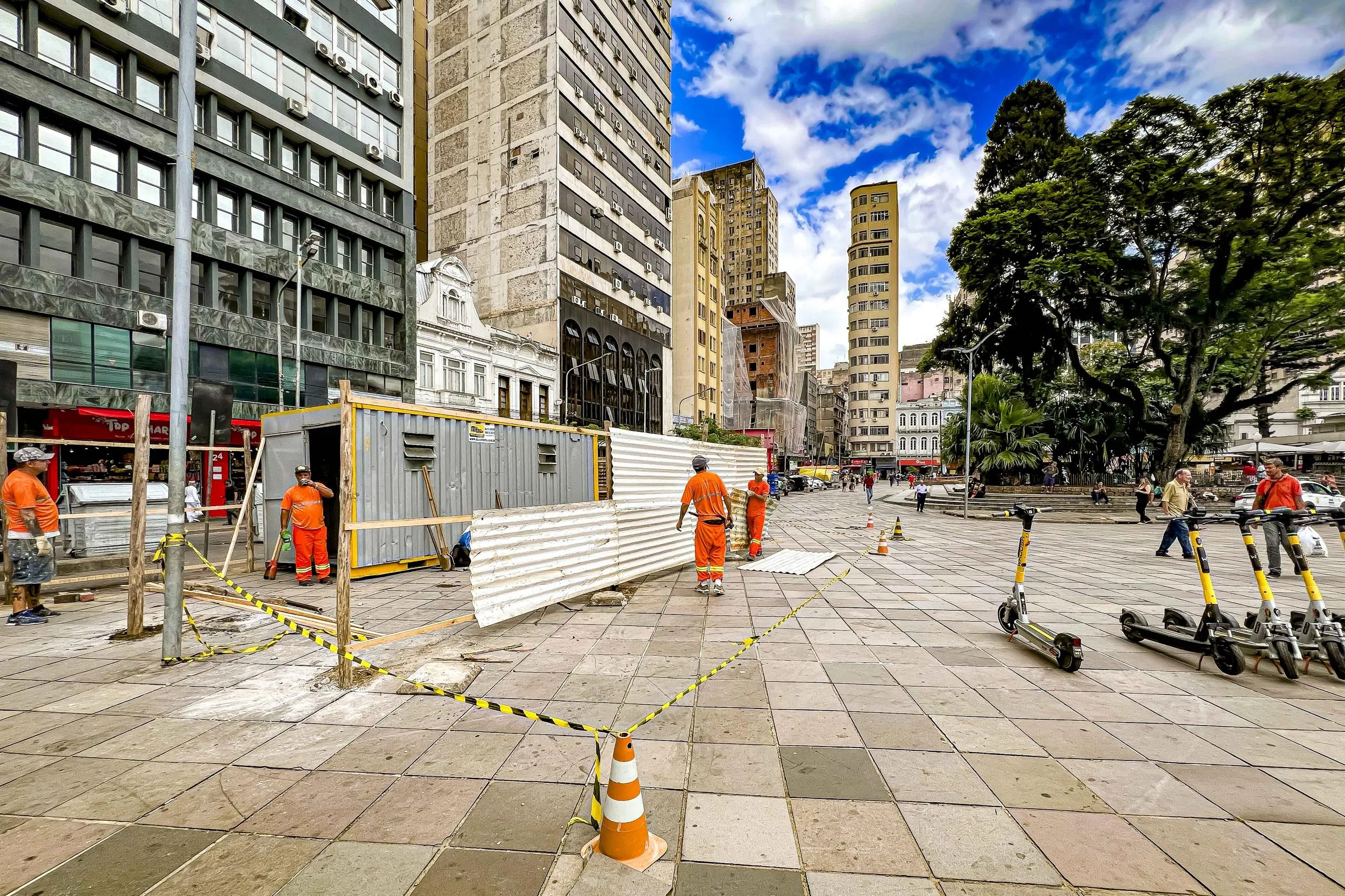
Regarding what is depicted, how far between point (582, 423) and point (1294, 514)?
115 feet

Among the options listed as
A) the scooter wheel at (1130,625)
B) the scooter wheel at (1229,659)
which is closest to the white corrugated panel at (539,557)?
the scooter wheel at (1130,625)

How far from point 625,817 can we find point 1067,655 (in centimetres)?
419

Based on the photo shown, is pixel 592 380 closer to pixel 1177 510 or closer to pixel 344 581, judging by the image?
pixel 1177 510

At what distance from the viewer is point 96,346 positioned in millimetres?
17672

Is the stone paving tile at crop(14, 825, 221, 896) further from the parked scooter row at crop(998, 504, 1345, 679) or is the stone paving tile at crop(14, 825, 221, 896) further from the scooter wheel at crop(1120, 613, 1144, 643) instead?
the scooter wheel at crop(1120, 613, 1144, 643)

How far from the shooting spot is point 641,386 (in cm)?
4475

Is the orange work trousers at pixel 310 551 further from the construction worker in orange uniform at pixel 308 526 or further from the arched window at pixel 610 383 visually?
the arched window at pixel 610 383

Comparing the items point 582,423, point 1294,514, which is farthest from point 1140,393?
point 582,423

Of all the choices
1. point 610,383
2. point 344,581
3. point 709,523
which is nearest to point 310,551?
point 344,581

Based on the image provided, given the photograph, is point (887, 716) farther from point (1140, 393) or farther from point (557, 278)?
point (557, 278)

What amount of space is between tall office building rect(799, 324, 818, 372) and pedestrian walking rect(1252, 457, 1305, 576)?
135 m

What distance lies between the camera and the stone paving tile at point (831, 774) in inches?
114

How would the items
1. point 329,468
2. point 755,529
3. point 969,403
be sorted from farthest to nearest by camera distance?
point 969,403, point 755,529, point 329,468

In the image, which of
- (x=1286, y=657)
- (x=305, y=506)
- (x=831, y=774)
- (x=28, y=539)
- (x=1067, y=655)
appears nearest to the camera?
(x=831, y=774)
